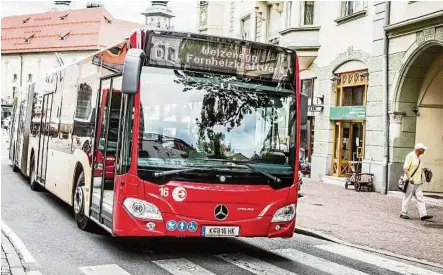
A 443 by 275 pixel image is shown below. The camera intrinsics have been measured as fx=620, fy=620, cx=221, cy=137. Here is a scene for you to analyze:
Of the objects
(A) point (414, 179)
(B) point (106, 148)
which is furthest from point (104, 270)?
(A) point (414, 179)

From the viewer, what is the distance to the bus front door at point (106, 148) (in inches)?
319

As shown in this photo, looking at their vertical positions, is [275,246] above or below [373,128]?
below

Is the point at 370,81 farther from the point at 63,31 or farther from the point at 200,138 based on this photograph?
the point at 63,31

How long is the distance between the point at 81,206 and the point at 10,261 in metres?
2.57

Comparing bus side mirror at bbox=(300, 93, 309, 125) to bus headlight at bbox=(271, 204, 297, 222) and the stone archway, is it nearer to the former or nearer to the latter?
bus headlight at bbox=(271, 204, 297, 222)

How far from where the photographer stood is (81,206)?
983cm

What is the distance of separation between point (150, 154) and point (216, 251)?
2.07 metres

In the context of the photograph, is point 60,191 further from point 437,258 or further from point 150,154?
point 437,258

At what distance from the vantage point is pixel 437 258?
29.7 ft

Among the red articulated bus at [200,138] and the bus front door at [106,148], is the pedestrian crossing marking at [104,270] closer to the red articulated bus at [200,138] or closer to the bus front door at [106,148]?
the red articulated bus at [200,138]

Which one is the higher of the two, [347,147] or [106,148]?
[347,147]

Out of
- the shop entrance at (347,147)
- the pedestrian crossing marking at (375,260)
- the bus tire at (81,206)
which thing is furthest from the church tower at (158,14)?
the pedestrian crossing marking at (375,260)

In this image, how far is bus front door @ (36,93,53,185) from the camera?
1374 centimetres

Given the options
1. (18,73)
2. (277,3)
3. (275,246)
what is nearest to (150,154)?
(275,246)
